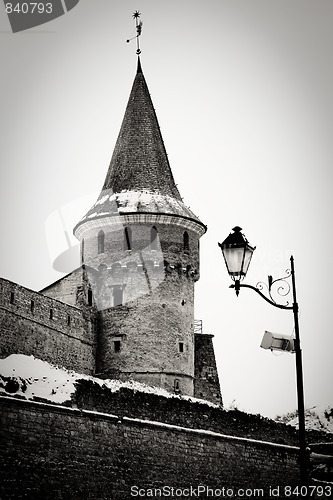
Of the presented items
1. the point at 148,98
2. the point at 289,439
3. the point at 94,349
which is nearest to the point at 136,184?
the point at 148,98

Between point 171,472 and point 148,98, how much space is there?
23.3 m

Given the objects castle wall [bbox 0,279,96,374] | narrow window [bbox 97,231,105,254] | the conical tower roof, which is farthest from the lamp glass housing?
narrow window [bbox 97,231,105,254]

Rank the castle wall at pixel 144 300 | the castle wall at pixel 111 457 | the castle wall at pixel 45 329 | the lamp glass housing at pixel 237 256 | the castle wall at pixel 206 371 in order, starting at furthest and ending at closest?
the castle wall at pixel 206 371, the castle wall at pixel 144 300, the castle wall at pixel 45 329, the castle wall at pixel 111 457, the lamp glass housing at pixel 237 256

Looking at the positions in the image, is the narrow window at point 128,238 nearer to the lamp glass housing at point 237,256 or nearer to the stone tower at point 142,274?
the stone tower at point 142,274

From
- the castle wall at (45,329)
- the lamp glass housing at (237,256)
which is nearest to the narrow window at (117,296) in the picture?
the castle wall at (45,329)

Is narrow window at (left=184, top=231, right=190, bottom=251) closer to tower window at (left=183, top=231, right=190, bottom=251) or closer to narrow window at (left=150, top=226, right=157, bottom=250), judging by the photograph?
tower window at (left=183, top=231, right=190, bottom=251)

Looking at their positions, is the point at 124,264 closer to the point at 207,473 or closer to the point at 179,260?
the point at 179,260

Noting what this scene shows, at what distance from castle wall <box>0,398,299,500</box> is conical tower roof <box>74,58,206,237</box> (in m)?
14.9

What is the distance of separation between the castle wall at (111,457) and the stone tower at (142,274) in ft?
36.3

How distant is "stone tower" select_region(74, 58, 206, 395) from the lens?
122ft

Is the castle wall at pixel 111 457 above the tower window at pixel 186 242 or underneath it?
underneath

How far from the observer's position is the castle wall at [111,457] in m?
18.9

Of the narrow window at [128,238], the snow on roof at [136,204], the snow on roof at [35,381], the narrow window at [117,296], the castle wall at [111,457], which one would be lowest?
the castle wall at [111,457]


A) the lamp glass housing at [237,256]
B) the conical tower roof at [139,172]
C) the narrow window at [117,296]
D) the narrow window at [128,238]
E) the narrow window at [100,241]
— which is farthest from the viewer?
the conical tower roof at [139,172]
